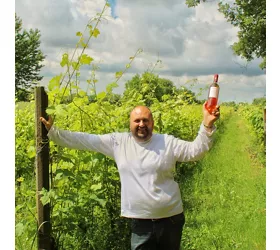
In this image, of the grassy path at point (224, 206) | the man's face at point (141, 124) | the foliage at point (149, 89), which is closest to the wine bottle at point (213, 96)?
the man's face at point (141, 124)

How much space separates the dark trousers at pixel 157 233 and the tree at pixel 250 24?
6.19m

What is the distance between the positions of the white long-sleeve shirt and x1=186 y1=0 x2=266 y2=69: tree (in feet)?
19.7

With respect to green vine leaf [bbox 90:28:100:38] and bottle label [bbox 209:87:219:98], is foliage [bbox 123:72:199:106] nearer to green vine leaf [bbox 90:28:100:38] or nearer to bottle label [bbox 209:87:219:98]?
green vine leaf [bbox 90:28:100:38]

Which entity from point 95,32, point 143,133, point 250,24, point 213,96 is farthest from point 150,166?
point 250,24

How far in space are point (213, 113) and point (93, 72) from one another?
3.20 ft

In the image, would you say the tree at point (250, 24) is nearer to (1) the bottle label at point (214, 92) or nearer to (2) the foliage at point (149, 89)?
(2) the foliage at point (149, 89)

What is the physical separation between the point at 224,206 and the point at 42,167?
10.3 ft

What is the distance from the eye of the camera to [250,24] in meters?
9.17

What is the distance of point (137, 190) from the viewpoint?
7.63ft

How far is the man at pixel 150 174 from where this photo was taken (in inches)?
91.0

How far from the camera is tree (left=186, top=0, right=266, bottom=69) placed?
8.67 metres
